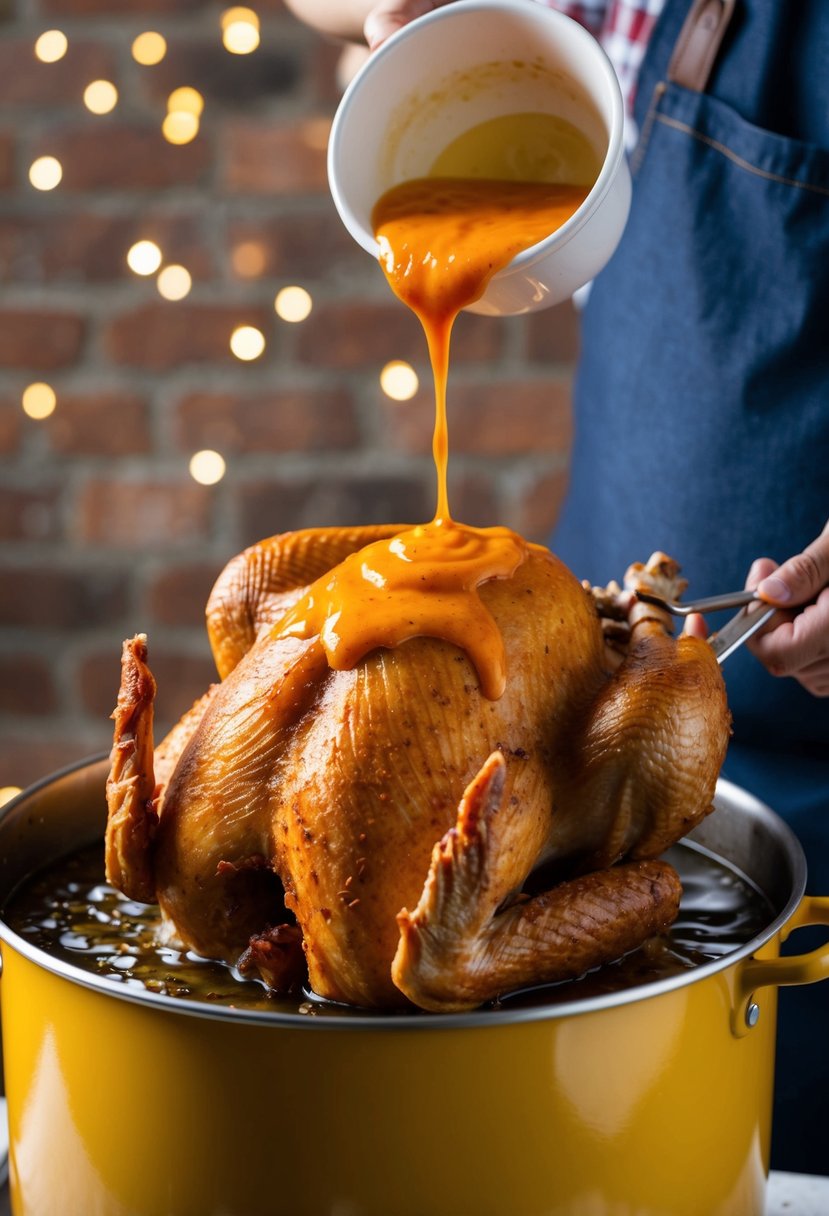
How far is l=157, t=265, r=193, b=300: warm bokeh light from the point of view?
2074 millimetres

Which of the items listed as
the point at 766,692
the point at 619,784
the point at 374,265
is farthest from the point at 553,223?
the point at 374,265

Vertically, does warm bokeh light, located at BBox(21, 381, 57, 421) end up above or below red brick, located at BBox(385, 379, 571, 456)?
below

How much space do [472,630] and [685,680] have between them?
0.17m

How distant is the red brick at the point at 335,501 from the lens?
6.95ft

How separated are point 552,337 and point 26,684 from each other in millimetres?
1050

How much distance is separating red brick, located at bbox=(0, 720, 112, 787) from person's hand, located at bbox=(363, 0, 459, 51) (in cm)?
139

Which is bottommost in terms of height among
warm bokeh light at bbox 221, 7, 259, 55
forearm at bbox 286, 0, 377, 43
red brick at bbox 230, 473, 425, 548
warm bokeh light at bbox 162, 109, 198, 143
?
red brick at bbox 230, 473, 425, 548

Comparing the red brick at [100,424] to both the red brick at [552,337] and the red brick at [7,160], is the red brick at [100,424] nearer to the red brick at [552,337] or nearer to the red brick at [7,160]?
the red brick at [7,160]

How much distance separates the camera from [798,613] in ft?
3.59

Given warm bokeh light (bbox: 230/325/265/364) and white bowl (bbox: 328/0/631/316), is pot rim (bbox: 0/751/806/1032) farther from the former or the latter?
warm bokeh light (bbox: 230/325/265/364)

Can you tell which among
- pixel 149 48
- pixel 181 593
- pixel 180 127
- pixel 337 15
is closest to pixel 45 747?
pixel 181 593

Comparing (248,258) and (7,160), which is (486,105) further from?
(7,160)

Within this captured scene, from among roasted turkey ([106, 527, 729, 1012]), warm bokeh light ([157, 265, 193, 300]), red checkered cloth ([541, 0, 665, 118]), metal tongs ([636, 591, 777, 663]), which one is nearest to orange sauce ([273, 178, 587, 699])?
roasted turkey ([106, 527, 729, 1012])

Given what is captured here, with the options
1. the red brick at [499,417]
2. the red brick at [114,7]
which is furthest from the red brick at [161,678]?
the red brick at [114,7]
